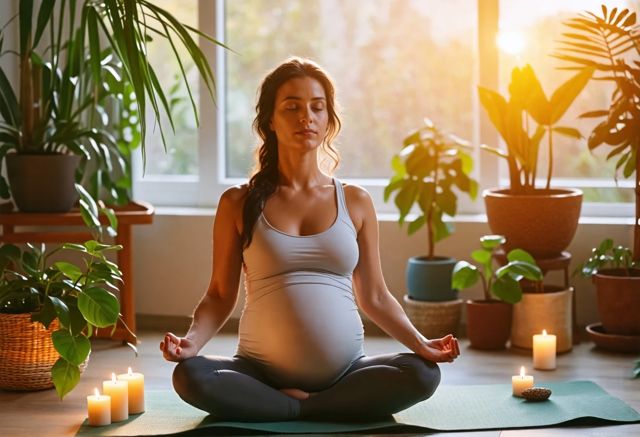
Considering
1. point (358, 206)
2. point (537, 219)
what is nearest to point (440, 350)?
point (358, 206)

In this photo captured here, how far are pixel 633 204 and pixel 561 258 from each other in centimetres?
59

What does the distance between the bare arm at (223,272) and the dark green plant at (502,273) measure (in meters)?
1.10

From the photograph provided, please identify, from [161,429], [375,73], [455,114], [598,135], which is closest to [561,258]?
[598,135]

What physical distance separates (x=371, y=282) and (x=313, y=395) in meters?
0.37

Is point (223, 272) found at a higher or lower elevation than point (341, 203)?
lower

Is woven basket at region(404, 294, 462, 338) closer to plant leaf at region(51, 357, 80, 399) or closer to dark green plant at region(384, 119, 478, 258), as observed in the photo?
dark green plant at region(384, 119, 478, 258)

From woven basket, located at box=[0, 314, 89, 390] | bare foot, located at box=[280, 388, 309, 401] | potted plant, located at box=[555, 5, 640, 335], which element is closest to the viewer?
bare foot, located at box=[280, 388, 309, 401]

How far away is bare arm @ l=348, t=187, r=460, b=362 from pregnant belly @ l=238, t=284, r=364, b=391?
0.11 meters

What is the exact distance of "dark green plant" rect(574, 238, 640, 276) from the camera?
3.91 metres

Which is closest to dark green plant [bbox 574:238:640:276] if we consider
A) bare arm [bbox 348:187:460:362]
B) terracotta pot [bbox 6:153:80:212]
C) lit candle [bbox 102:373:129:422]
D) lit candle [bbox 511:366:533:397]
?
lit candle [bbox 511:366:533:397]

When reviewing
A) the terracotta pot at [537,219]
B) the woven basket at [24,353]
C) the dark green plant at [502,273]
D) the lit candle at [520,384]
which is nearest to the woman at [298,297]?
the lit candle at [520,384]

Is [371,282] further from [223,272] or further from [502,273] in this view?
[502,273]

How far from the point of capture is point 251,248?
9.86 ft

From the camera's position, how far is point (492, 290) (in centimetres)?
384
